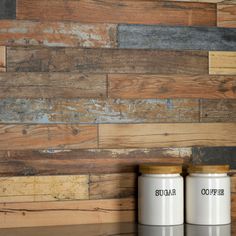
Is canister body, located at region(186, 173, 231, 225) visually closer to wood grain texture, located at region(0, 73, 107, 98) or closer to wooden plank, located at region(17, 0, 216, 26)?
wood grain texture, located at region(0, 73, 107, 98)

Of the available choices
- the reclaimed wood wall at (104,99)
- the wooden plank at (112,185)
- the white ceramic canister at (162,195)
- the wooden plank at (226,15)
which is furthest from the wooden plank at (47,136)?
the wooden plank at (226,15)

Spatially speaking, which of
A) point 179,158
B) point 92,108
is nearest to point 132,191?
point 179,158

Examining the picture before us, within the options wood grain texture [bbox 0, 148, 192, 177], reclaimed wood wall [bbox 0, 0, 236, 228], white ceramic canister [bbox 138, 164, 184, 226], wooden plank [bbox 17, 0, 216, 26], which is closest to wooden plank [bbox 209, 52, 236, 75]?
reclaimed wood wall [bbox 0, 0, 236, 228]

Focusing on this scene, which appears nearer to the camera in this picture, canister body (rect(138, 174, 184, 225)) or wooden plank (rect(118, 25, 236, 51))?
canister body (rect(138, 174, 184, 225))

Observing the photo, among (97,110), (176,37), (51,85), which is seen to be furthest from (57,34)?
Result: (176,37)

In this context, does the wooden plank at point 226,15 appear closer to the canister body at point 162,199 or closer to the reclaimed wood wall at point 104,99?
the reclaimed wood wall at point 104,99

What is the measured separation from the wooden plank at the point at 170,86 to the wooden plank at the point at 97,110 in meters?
0.02

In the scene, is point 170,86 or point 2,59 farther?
point 170,86

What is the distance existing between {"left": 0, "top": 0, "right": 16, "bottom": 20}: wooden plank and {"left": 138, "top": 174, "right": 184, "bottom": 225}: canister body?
0.63m

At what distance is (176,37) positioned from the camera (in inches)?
67.4

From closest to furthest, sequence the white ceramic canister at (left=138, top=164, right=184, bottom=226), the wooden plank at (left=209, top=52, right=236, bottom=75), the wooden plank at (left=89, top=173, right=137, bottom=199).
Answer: the white ceramic canister at (left=138, top=164, right=184, bottom=226) < the wooden plank at (left=89, top=173, right=137, bottom=199) < the wooden plank at (left=209, top=52, right=236, bottom=75)

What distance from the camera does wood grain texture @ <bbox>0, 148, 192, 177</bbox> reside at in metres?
1.59

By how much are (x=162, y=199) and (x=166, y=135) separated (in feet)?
0.81

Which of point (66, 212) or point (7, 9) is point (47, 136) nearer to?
point (66, 212)
